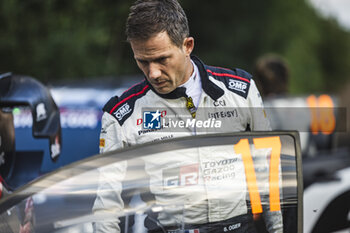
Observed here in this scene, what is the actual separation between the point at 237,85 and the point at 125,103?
46cm

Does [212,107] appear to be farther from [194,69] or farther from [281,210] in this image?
[281,210]

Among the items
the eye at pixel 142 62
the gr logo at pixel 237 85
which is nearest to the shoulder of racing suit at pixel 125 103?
the eye at pixel 142 62

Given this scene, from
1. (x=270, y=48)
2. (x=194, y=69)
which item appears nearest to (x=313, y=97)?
(x=194, y=69)

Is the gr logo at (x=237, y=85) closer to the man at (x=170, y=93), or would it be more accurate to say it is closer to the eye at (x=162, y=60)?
the man at (x=170, y=93)

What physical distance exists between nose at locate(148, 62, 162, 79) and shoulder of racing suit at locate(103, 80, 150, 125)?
130 millimetres

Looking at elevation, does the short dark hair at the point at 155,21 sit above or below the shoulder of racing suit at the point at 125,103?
above

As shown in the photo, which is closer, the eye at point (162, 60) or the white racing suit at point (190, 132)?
the white racing suit at point (190, 132)

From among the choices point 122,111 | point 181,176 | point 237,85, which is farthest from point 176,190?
point 237,85

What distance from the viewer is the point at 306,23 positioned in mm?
25281

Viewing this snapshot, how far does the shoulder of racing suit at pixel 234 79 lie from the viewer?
180 centimetres

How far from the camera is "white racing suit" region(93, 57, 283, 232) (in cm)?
141

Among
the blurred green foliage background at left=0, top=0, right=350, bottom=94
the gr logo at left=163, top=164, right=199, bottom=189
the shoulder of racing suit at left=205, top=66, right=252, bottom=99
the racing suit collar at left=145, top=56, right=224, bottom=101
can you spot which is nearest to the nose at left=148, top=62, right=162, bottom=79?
the racing suit collar at left=145, top=56, right=224, bottom=101

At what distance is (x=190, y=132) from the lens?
66.2 inches

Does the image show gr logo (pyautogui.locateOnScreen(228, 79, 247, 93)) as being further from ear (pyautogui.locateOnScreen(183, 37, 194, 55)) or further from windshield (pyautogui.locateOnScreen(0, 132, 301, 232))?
windshield (pyautogui.locateOnScreen(0, 132, 301, 232))
